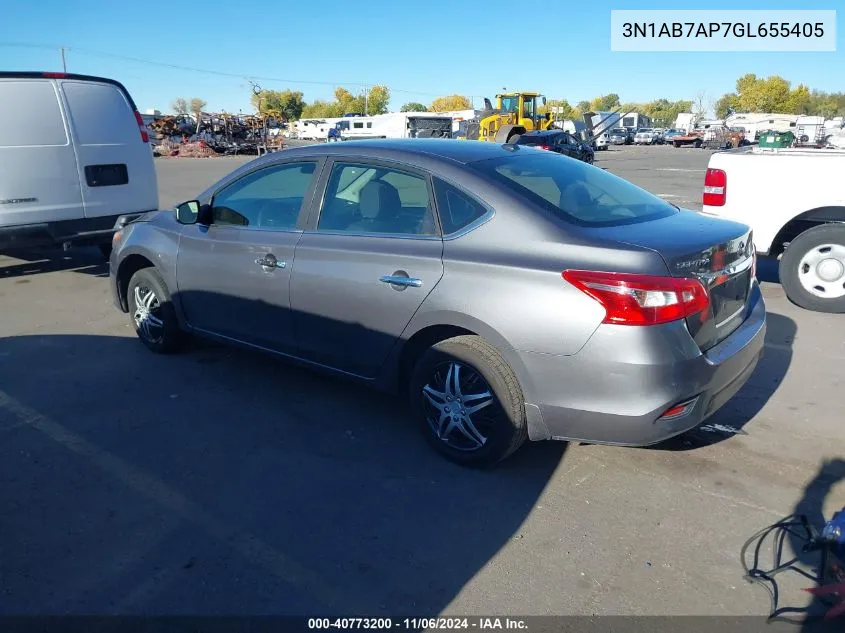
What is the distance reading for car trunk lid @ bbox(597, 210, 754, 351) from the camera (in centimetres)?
304

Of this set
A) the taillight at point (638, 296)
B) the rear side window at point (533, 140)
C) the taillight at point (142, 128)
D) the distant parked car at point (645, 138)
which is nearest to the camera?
the taillight at point (638, 296)

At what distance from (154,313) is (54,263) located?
4904mm

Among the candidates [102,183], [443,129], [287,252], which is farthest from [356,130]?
[287,252]

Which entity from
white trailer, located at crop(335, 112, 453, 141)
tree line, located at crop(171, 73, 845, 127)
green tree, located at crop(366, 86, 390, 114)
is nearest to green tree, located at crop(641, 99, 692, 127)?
tree line, located at crop(171, 73, 845, 127)

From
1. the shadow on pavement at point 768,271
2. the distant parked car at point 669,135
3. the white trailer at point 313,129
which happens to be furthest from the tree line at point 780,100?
the shadow on pavement at point 768,271

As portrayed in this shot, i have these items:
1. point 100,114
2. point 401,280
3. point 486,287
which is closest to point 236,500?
point 401,280

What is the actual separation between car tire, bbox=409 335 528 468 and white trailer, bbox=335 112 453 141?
121 feet

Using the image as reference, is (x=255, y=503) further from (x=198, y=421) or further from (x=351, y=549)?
(x=198, y=421)

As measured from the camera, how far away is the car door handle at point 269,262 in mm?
4113

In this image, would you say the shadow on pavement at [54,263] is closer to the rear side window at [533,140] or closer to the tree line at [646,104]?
the rear side window at [533,140]

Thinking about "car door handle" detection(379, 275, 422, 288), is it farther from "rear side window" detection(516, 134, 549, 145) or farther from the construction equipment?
the construction equipment

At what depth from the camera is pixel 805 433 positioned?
12.9ft

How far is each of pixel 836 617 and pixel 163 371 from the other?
436 cm

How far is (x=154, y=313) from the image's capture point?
5203mm
